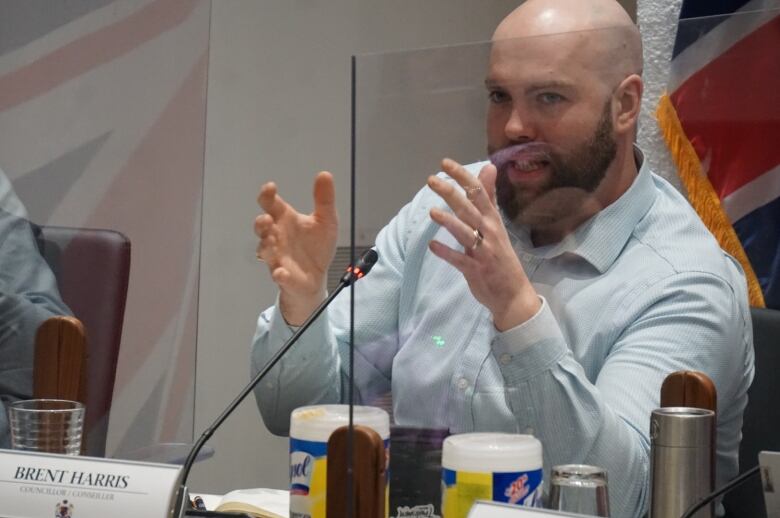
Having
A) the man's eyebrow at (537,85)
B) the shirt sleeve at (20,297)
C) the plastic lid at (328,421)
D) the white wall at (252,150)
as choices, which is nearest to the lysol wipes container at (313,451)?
the plastic lid at (328,421)

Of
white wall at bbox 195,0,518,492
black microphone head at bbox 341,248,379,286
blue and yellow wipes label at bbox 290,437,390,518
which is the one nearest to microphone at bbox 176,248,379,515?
black microphone head at bbox 341,248,379,286

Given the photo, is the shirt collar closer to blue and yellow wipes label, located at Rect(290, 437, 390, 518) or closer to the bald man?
the bald man

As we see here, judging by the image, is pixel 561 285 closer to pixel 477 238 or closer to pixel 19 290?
pixel 477 238

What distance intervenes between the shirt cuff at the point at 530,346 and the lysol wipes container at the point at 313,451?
4.7 inches

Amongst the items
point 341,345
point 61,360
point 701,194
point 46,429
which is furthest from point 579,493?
point 61,360

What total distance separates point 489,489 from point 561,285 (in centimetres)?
21

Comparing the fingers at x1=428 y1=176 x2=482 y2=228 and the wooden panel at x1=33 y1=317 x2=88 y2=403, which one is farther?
the wooden panel at x1=33 y1=317 x2=88 y2=403

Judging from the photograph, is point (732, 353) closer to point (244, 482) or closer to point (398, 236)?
point (398, 236)

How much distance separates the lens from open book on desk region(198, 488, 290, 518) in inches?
46.2

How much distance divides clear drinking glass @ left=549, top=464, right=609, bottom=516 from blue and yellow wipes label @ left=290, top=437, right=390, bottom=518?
0.46ft

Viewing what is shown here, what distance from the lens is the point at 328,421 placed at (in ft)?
3.14

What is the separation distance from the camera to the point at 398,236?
1000 mm

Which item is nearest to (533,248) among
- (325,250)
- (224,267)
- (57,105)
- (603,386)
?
(603,386)

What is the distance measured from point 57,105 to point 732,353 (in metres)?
0.86
